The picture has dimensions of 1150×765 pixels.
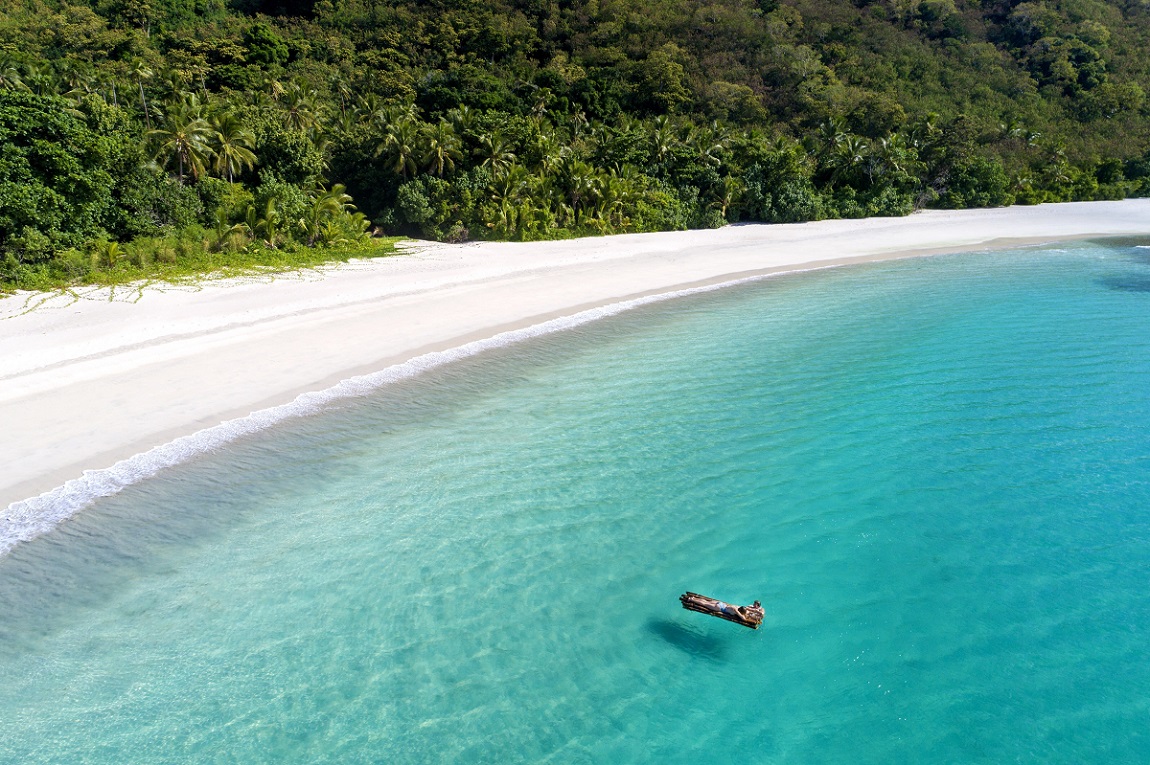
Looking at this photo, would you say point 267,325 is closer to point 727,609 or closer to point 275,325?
point 275,325

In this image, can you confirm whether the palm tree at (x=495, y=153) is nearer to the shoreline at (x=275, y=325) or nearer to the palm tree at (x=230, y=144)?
the shoreline at (x=275, y=325)

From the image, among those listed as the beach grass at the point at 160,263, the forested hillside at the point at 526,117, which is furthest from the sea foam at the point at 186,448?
the forested hillside at the point at 526,117

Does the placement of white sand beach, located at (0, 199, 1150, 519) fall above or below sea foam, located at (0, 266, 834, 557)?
above

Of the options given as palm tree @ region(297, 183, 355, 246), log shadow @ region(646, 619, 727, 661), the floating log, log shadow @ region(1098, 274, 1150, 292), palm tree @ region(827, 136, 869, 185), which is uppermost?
palm tree @ region(827, 136, 869, 185)

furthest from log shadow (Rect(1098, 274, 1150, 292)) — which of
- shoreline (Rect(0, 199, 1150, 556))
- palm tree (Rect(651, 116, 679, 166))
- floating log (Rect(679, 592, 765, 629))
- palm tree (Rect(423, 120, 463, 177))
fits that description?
palm tree (Rect(423, 120, 463, 177))

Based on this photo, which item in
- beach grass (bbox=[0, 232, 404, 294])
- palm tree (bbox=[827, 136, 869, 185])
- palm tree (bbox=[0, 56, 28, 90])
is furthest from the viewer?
palm tree (bbox=[827, 136, 869, 185])

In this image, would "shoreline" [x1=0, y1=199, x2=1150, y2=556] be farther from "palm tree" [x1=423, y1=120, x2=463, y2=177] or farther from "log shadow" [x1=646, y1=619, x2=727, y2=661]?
"log shadow" [x1=646, y1=619, x2=727, y2=661]

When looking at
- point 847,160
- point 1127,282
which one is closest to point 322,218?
point 1127,282
